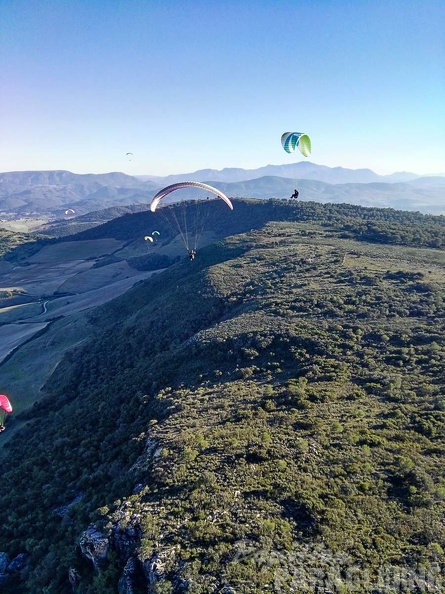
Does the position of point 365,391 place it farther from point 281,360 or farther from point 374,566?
point 374,566

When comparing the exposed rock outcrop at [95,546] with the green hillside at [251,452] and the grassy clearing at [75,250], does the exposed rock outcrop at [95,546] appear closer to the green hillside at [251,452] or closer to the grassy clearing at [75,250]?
the green hillside at [251,452]

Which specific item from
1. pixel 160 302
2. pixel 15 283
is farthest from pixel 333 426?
pixel 15 283

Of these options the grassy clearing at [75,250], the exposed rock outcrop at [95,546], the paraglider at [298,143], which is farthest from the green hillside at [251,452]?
the grassy clearing at [75,250]

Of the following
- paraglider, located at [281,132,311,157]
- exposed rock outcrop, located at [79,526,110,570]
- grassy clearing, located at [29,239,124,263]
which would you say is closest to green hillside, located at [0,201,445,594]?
exposed rock outcrop, located at [79,526,110,570]

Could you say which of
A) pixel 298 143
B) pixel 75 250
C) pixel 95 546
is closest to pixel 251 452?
pixel 95 546

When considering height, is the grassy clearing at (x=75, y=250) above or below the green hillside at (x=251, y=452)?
below

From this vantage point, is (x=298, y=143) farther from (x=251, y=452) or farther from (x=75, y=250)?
(x=75, y=250)

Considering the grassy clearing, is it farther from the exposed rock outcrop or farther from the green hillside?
the exposed rock outcrop
